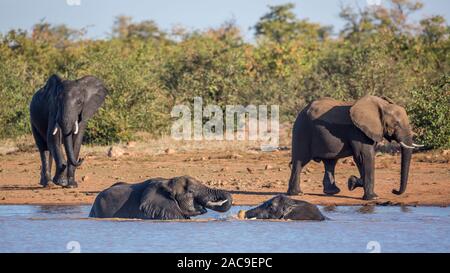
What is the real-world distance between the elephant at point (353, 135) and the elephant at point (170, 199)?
2.92 meters

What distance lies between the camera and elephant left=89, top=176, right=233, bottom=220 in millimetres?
13086

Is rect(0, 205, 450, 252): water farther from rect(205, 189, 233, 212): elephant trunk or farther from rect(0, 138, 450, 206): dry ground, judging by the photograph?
rect(0, 138, 450, 206): dry ground

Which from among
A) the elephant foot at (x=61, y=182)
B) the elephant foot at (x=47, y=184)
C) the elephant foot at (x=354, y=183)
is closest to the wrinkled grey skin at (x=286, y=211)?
the elephant foot at (x=354, y=183)

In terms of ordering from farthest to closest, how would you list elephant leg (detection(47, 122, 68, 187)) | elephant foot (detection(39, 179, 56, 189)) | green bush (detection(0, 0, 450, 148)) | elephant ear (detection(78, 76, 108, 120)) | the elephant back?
green bush (detection(0, 0, 450, 148))
elephant ear (detection(78, 76, 108, 120))
elephant foot (detection(39, 179, 56, 189))
elephant leg (detection(47, 122, 68, 187))
the elephant back

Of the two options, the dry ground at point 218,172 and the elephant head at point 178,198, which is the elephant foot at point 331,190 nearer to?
the dry ground at point 218,172

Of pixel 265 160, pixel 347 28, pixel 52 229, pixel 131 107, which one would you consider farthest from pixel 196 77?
pixel 347 28

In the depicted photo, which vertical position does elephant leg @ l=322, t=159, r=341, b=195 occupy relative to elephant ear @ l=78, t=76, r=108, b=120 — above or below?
below

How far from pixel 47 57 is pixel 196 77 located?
7262 millimetres

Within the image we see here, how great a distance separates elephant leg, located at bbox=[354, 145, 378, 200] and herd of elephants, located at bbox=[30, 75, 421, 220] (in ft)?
0.05

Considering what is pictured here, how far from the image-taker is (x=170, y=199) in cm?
1315

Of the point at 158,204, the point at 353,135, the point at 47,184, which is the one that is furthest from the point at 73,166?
the point at 353,135

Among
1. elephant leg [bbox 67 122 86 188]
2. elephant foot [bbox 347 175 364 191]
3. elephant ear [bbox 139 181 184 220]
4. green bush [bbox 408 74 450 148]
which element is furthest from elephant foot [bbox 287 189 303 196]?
green bush [bbox 408 74 450 148]

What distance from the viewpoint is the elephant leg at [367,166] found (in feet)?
50.9

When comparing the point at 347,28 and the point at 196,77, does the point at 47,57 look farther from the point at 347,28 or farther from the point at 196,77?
the point at 347,28
